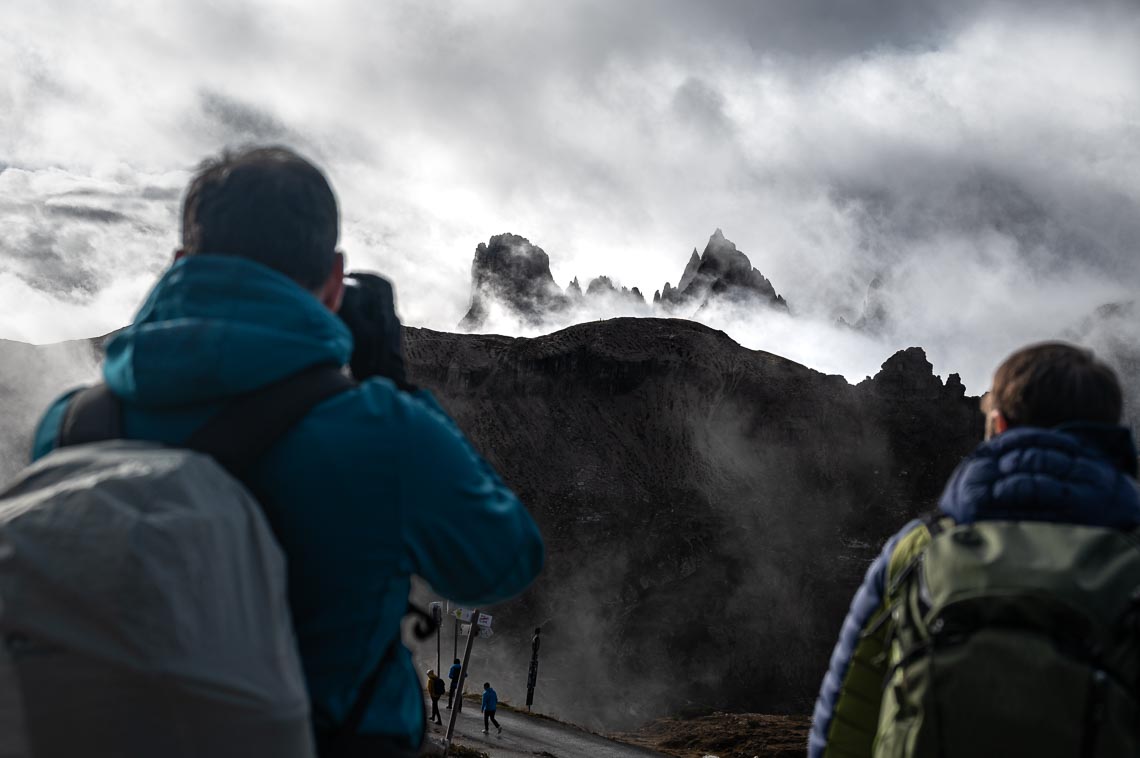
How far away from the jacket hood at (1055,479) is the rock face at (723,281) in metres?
129

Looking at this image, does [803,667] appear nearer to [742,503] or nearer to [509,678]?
[742,503]

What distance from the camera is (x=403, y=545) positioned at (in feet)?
5.86

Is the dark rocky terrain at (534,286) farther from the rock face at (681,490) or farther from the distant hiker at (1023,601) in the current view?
the distant hiker at (1023,601)

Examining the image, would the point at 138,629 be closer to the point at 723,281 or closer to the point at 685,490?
the point at 685,490

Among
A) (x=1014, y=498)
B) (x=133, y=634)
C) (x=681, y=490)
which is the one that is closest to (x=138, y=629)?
(x=133, y=634)

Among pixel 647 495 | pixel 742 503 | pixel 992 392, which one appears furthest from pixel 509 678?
pixel 992 392

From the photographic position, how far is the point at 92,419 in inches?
70.7

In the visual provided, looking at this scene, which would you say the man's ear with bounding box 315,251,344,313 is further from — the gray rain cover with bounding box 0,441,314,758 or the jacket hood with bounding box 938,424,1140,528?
the jacket hood with bounding box 938,424,1140,528

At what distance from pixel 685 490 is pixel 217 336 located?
65.2 meters

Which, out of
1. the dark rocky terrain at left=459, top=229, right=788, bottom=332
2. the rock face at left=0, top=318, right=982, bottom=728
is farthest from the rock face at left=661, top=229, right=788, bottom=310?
the rock face at left=0, top=318, right=982, bottom=728

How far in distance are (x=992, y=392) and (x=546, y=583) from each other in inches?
2381

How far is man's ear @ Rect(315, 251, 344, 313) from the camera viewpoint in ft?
6.61

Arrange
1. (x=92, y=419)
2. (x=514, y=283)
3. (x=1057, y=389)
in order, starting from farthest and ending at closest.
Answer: (x=514, y=283) → (x=1057, y=389) → (x=92, y=419)

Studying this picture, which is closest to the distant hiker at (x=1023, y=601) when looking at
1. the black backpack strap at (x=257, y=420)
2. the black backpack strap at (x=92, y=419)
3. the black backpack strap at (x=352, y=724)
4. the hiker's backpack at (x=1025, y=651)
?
the hiker's backpack at (x=1025, y=651)
